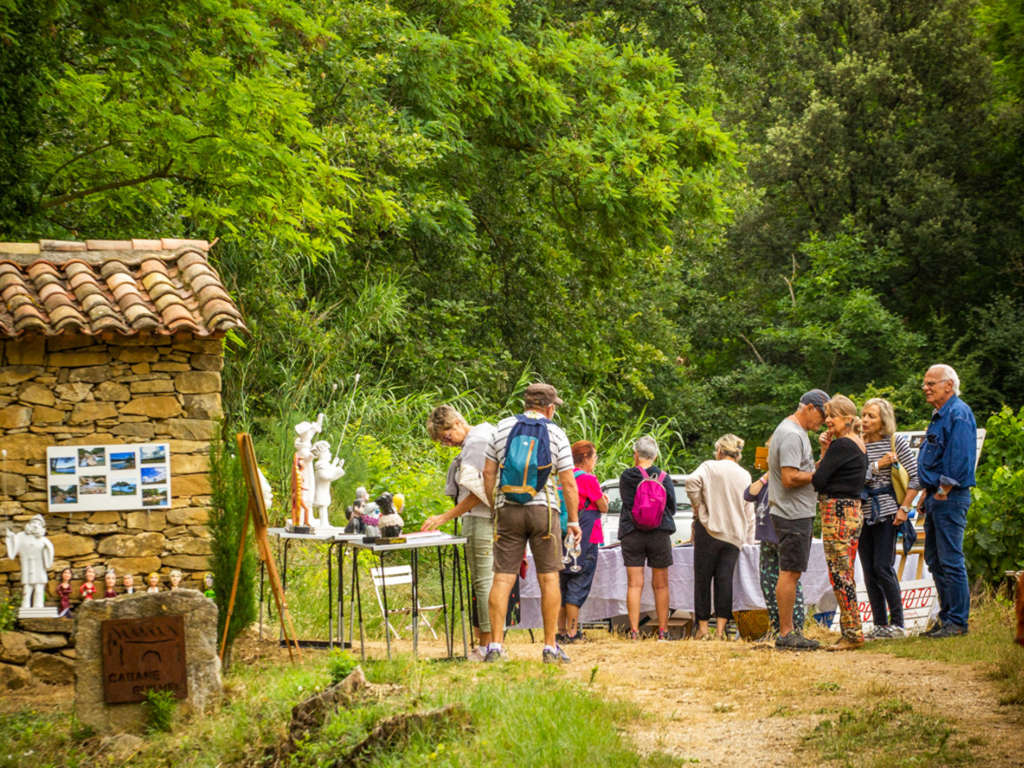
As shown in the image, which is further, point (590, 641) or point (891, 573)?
point (590, 641)

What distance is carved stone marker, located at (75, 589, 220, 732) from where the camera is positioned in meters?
7.50

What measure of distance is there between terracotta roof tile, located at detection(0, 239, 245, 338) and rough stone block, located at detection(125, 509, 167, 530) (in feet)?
4.25

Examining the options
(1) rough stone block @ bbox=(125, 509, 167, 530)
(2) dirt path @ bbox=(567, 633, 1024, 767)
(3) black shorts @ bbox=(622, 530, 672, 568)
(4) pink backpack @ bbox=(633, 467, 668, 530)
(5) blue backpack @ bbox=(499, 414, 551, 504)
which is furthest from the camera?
(3) black shorts @ bbox=(622, 530, 672, 568)

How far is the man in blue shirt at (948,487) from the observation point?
341 inches

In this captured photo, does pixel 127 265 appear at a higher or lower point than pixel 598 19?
lower

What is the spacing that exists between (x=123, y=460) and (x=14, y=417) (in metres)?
0.78

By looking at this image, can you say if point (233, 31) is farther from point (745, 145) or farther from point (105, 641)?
point (745, 145)

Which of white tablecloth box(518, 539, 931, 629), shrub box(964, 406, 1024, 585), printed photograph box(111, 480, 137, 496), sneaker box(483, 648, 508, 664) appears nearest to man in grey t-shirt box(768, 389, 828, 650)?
white tablecloth box(518, 539, 931, 629)

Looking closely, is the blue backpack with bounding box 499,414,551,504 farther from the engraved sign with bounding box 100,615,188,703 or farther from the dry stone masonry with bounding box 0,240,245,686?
the engraved sign with bounding box 100,615,188,703

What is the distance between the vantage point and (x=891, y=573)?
30.3 feet

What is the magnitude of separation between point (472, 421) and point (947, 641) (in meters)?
9.27

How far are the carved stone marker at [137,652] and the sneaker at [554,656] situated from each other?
219 centimetres

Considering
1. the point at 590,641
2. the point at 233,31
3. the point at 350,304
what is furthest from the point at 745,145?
the point at 590,641

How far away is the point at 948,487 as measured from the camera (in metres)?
8.61
